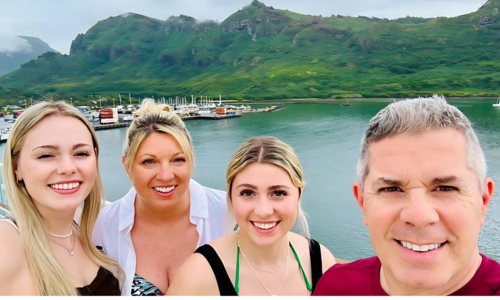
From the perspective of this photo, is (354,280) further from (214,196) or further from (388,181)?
(214,196)

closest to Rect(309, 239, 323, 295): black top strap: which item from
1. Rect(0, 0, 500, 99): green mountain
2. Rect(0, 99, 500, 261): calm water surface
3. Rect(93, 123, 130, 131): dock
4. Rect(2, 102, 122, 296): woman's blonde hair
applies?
Rect(2, 102, 122, 296): woman's blonde hair

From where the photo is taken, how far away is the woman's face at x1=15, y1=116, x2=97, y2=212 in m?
1.78

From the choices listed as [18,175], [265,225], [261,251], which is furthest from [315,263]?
[18,175]

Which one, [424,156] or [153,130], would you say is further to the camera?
[153,130]

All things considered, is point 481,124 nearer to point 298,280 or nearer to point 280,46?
point 298,280

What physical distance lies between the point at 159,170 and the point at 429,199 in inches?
70.5

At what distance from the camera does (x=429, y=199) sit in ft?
3.47

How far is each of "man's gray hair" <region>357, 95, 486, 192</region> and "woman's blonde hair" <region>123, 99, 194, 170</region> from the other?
5.06 ft

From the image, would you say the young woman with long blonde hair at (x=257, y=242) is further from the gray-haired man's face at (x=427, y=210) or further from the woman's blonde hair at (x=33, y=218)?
the gray-haired man's face at (x=427, y=210)

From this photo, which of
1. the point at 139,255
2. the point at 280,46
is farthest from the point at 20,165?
the point at 280,46

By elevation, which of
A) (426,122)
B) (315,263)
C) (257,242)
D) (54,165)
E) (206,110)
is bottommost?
(206,110)

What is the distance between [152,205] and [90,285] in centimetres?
68

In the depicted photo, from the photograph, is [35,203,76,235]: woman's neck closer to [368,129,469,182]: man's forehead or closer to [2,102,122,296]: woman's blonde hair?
[2,102,122,296]: woman's blonde hair

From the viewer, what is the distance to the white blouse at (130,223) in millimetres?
2447
